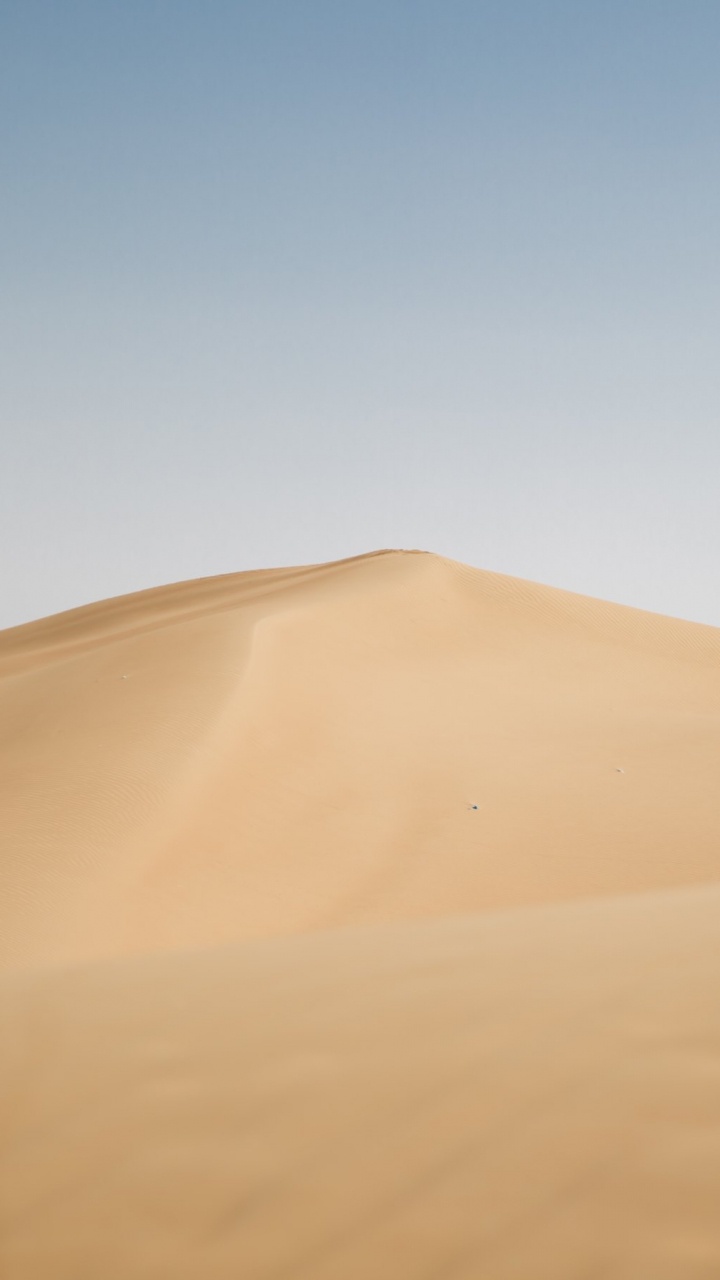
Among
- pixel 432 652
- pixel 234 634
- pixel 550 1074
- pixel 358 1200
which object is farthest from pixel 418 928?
pixel 432 652

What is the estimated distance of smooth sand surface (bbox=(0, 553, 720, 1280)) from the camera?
2.00 metres

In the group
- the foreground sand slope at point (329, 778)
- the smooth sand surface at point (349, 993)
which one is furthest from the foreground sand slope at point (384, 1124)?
the foreground sand slope at point (329, 778)

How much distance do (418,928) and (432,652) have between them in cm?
1194

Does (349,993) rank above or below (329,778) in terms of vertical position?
above

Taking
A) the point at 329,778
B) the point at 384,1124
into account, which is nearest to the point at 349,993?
the point at 384,1124

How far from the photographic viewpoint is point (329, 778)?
11.2 metres

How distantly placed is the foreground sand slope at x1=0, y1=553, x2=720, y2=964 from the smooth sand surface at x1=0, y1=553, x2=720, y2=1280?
5 centimetres

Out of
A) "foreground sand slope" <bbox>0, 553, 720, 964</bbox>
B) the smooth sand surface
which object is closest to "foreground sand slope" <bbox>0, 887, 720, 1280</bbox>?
the smooth sand surface

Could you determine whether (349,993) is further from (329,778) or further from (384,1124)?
(329,778)

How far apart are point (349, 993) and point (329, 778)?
25.3 feet

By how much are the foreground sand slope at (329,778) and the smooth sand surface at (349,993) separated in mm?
48

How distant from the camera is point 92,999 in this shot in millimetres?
3812

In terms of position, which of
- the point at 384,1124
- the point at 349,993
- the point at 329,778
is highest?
the point at 384,1124

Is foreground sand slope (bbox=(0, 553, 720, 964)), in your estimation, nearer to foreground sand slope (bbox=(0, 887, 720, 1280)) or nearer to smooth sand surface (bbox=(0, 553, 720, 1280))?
smooth sand surface (bbox=(0, 553, 720, 1280))
